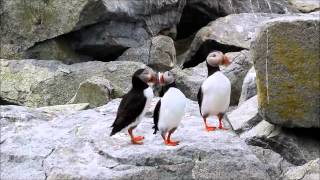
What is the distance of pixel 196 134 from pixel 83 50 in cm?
659

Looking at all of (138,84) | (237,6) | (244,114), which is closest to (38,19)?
(244,114)

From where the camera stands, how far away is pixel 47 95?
13000 mm

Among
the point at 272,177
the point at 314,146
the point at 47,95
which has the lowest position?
the point at 47,95

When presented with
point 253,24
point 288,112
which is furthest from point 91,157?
point 253,24

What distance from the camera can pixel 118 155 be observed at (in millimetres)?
7352

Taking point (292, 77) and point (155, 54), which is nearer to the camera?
point (292, 77)

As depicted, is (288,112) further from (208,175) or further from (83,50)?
(83,50)

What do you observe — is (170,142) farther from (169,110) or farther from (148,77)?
(148,77)

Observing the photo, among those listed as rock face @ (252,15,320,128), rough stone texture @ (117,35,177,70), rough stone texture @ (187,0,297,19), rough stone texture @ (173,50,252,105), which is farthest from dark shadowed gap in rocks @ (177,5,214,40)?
rock face @ (252,15,320,128)

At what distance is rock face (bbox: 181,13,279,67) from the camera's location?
588 inches

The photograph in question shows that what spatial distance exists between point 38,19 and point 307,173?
6.88 m

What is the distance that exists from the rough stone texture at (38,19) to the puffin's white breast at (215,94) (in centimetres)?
543

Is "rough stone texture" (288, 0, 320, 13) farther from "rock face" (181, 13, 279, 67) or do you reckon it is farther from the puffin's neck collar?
the puffin's neck collar

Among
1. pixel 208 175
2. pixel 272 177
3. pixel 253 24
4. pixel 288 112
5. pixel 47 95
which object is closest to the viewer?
pixel 208 175
